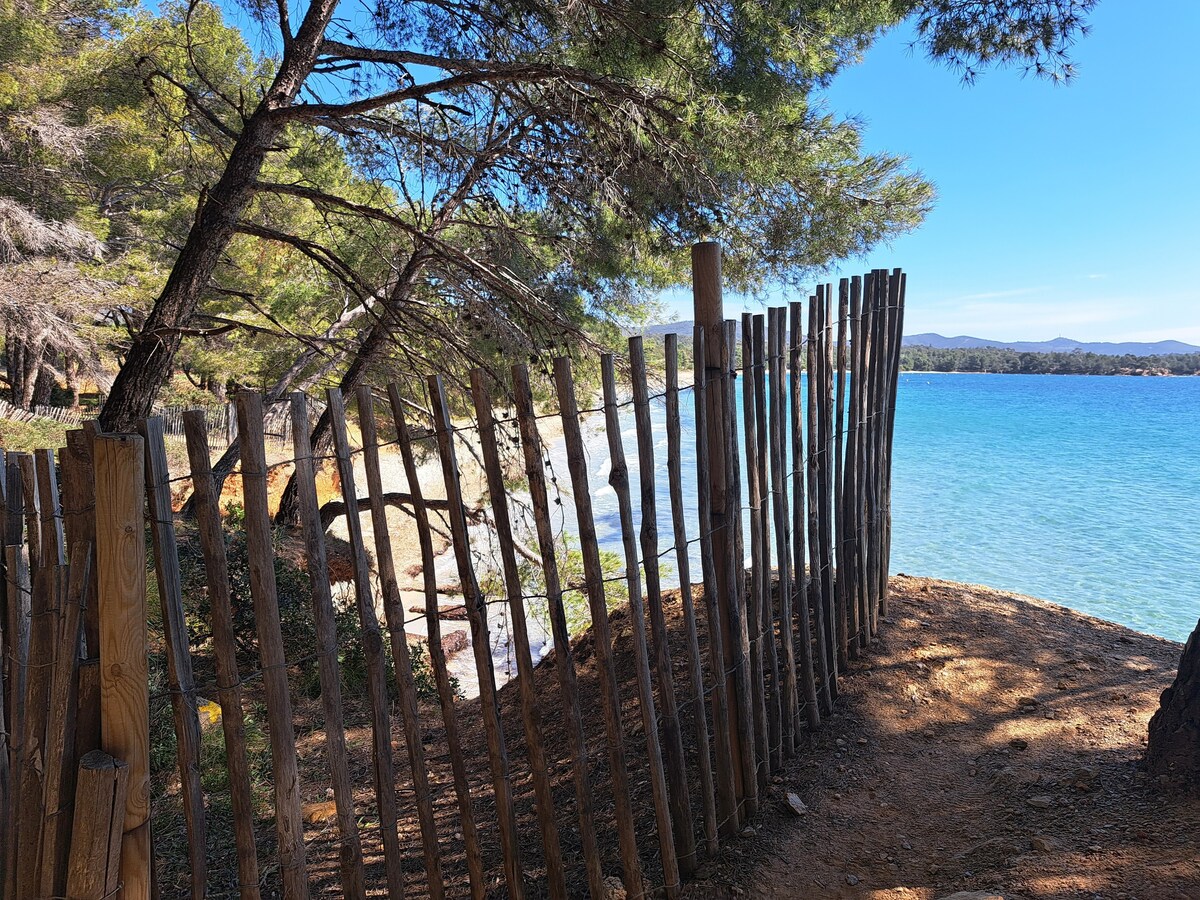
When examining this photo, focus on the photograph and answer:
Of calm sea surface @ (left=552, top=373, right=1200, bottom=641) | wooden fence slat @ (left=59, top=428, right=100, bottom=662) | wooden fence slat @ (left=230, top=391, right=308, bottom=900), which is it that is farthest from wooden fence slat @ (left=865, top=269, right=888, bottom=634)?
wooden fence slat @ (left=59, top=428, right=100, bottom=662)

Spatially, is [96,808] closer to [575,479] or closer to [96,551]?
[96,551]

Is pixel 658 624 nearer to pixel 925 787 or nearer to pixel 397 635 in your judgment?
pixel 397 635

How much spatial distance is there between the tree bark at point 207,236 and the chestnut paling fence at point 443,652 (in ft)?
5.69

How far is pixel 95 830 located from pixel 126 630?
0.42 m

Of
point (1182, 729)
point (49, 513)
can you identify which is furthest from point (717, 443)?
point (49, 513)

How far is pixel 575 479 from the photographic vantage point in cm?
235

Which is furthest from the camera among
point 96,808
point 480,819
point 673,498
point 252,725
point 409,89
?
point 252,725

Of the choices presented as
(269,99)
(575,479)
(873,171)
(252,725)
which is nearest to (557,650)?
(575,479)

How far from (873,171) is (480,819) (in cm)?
516

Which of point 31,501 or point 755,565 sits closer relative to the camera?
point 31,501

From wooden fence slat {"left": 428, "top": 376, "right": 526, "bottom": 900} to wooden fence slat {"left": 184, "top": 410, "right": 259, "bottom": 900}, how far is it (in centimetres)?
55

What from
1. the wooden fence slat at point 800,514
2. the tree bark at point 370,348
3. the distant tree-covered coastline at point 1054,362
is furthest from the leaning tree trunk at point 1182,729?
the distant tree-covered coastline at point 1054,362

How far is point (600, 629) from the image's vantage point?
2.41 meters

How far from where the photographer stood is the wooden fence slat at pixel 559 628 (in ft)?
7.16
